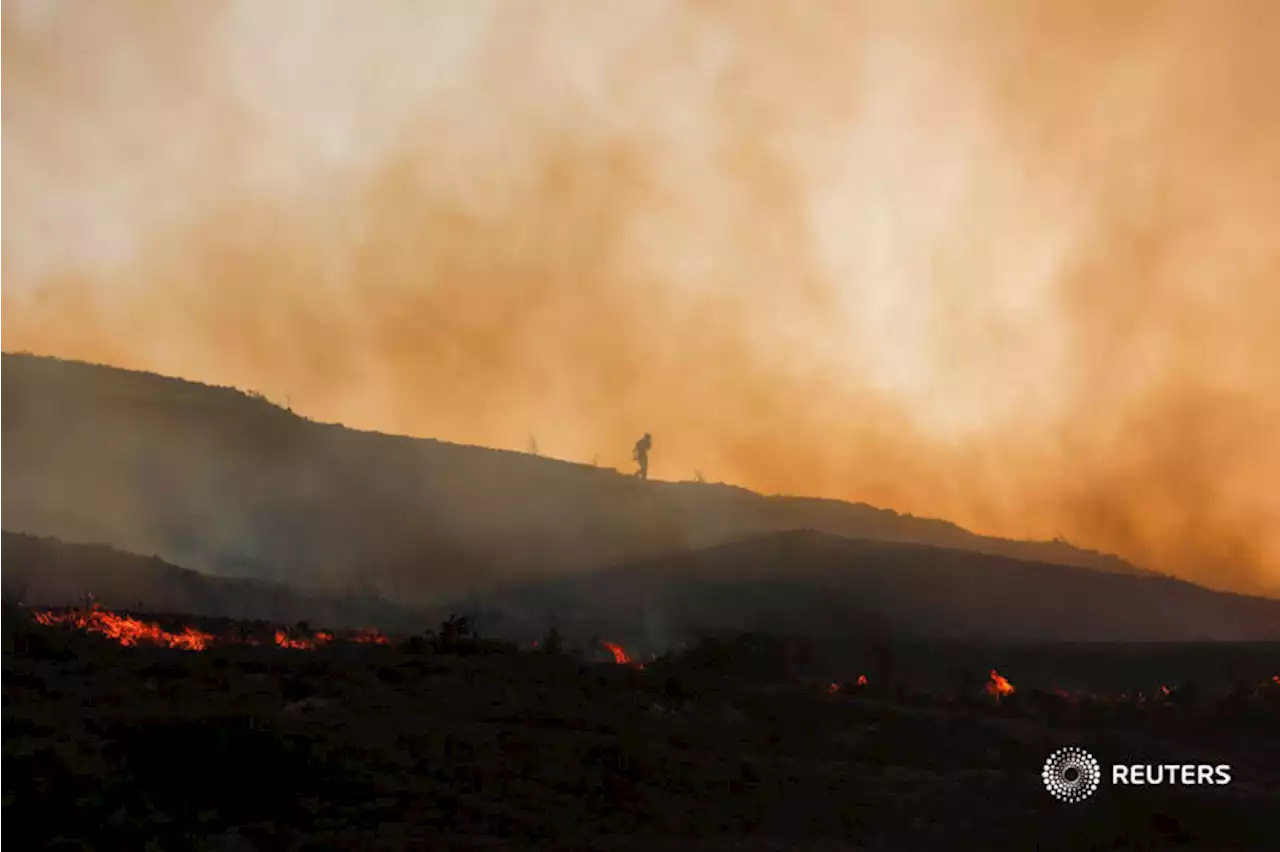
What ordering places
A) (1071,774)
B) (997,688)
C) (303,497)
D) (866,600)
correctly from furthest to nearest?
1. (303,497)
2. (866,600)
3. (997,688)
4. (1071,774)

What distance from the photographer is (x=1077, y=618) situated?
7119cm

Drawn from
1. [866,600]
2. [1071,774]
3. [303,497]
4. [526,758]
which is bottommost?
[526,758]

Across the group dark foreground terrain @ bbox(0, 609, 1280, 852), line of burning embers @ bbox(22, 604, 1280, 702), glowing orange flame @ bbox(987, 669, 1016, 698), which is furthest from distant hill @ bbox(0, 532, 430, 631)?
glowing orange flame @ bbox(987, 669, 1016, 698)

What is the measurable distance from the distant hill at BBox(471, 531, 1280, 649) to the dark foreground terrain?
21749 millimetres

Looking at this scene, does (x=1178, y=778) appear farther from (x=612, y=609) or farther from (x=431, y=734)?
(x=612, y=609)

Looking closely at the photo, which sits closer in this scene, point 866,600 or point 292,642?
point 292,642

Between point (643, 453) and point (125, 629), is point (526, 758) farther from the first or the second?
point (643, 453)

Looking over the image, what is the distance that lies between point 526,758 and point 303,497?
5208cm

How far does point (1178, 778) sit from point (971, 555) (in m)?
52.1

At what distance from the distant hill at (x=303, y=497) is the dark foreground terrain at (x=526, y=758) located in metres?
31.5

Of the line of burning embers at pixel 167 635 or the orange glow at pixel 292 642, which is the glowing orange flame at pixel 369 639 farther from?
the orange glow at pixel 292 642

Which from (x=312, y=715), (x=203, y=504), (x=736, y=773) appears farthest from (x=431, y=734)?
(x=203, y=504)

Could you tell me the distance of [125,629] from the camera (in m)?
28.0

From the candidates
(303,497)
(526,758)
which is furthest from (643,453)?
(526,758)
